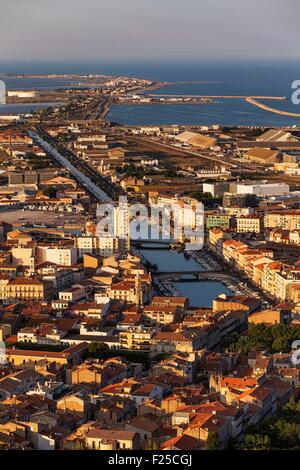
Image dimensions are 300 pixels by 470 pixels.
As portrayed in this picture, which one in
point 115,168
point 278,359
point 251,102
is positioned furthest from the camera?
point 251,102

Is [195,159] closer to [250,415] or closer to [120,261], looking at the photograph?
[120,261]

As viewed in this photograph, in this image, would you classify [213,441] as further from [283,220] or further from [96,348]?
[283,220]

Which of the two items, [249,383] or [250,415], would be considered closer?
[250,415]

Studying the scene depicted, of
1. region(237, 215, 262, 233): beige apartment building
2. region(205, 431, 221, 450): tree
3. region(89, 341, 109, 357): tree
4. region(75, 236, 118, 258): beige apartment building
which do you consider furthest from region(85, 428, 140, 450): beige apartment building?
region(237, 215, 262, 233): beige apartment building

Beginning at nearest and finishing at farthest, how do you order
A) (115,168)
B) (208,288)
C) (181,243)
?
(208,288) → (181,243) → (115,168)

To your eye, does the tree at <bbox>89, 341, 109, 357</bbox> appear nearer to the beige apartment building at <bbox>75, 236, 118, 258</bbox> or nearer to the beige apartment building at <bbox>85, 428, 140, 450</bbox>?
the beige apartment building at <bbox>85, 428, 140, 450</bbox>

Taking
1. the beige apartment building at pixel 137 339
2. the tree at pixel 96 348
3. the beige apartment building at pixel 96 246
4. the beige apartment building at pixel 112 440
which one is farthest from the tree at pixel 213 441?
the beige apartment building at pixel 96 246

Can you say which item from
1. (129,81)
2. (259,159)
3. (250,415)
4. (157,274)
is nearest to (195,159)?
(259,159)
